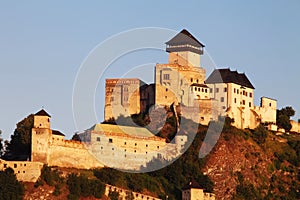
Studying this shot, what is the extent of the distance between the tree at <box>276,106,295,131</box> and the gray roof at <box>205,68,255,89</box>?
626 centimetres

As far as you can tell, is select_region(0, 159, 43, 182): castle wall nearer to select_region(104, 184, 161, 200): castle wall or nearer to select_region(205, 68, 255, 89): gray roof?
select_region(104, 184, 161, 200): castle wall

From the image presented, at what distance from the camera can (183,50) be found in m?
140

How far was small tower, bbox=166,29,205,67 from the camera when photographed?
458ft

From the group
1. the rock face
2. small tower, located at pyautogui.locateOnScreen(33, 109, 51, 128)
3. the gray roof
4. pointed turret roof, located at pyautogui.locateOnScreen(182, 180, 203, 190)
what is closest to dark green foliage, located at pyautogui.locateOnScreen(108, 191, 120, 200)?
pointed turret roof, located at pyautogui.locateOnScreen(182, 180, 203, 190)

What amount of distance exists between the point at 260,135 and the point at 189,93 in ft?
30.7

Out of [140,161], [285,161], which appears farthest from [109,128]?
[285,161]

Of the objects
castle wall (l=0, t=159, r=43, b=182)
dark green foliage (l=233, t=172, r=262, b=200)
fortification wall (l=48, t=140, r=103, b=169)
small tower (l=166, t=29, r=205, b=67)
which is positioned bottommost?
dark green foliage (l=233, t=172, r=262, b=200)

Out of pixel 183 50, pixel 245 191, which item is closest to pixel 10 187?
pixel 245 191

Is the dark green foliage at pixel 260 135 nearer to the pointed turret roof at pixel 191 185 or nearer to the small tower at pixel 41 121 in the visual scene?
the pointed turret roof at pixel 191 185

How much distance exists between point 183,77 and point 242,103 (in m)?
7.50

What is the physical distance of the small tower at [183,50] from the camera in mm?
139625

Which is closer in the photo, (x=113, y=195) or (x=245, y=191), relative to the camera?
(x=113, y=195)

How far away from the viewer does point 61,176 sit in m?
114

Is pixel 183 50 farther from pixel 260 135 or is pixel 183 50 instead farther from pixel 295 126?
pixel 295 126
